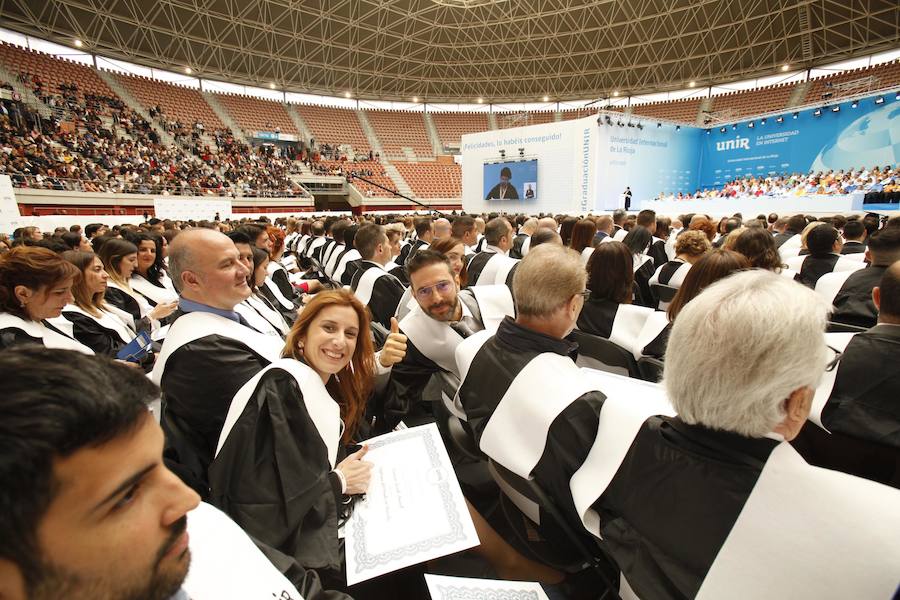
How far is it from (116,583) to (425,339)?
1.90 meters

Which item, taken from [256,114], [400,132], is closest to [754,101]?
[400,132]

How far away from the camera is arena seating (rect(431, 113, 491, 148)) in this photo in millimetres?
33375

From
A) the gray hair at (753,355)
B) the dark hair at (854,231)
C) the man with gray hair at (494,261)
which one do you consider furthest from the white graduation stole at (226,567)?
the dark hair at (854,231)

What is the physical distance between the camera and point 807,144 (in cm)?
1698

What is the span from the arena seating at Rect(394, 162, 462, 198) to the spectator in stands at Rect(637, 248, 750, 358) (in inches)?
1078

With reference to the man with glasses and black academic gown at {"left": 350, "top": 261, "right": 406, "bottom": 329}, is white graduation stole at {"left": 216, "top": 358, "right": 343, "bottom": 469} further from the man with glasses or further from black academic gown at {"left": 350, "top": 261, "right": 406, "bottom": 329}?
black academic gown at {"left": 350, "top": 261, "right": 406, "bottom": 329}

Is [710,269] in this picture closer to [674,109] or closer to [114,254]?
[114,254]

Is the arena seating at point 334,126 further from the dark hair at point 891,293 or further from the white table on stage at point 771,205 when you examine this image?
the dark hair at point 891,293

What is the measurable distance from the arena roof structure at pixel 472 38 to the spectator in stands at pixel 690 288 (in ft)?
81.6

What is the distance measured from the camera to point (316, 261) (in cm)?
770

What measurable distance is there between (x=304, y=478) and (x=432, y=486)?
16.5 inches

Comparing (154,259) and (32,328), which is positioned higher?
(154,259)

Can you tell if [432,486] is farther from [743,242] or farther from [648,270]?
[648,270]

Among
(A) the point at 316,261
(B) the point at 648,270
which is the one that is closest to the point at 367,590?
(B) the point at 648,270
